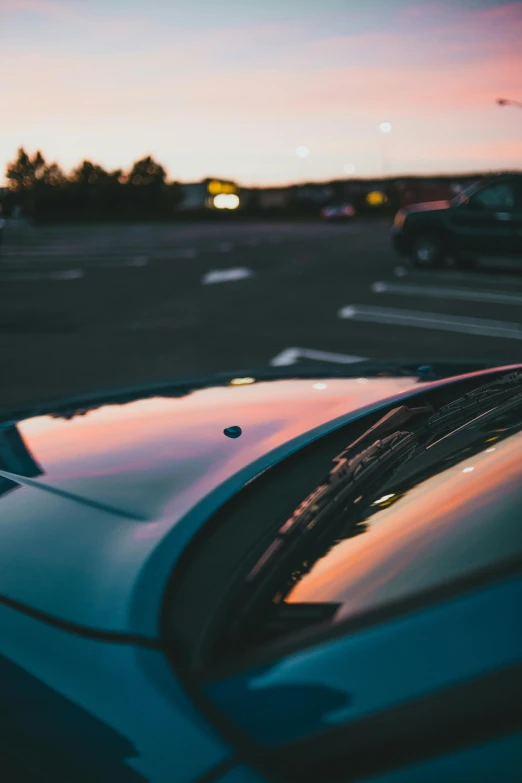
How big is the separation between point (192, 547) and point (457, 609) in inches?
22.0

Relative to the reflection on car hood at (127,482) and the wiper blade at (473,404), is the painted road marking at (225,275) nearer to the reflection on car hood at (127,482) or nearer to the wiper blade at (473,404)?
the reflection on car hood at (127,482)

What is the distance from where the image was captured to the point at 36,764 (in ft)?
3.57

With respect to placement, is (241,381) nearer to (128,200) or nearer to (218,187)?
(128,200)

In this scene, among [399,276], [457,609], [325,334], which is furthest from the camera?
[399,276]

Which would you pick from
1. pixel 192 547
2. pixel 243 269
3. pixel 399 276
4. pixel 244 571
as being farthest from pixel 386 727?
pixel 243 269

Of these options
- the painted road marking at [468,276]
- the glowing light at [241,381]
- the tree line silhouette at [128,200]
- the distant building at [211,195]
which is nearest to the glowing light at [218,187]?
the distant building at [211,195]

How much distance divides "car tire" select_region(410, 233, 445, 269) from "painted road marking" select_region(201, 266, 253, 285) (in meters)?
3.43

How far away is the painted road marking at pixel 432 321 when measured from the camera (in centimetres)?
852

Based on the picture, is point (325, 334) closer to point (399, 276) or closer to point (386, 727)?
point (399, 276)

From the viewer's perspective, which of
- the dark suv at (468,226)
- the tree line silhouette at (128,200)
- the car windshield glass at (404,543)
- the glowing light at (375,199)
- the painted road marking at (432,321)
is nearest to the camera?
the car windshield glass at (404,543)

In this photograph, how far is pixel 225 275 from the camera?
1489 centimetres

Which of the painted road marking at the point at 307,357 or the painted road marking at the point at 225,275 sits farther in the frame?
the painted road marking at the point at 225,275

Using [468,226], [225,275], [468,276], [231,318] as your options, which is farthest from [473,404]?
[468,226]

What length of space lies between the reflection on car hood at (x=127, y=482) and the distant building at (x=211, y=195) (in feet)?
247
